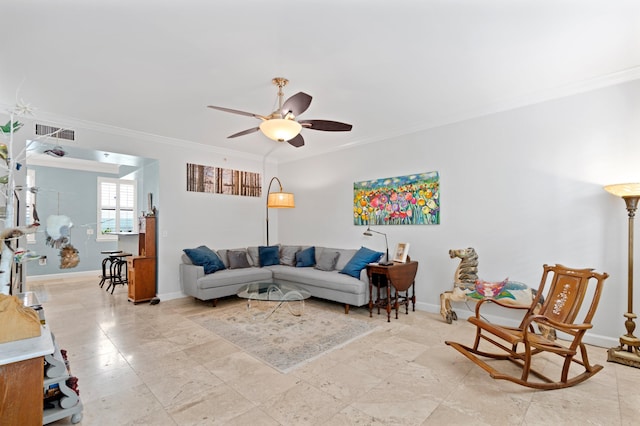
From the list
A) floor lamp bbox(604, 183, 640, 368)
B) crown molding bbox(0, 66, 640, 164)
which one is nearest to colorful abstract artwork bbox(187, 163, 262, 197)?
crown molding bbox(0, 66, 640, 164)

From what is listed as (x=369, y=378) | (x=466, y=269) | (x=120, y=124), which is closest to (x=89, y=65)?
(x=120, y=124)

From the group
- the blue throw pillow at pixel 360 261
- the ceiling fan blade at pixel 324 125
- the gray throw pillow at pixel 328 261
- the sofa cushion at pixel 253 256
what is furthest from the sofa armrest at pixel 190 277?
the ceiling fan blade at pixel 324 125

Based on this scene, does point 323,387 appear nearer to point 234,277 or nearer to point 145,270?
point 234,277

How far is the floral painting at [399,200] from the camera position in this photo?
13.9ft

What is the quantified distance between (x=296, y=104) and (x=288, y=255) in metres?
3.44

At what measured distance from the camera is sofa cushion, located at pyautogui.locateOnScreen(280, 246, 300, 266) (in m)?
5.55

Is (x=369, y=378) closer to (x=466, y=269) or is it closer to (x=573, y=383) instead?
(x=573, y=383)

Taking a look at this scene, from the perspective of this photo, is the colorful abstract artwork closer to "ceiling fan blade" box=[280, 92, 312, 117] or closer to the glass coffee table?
the glass coffee table

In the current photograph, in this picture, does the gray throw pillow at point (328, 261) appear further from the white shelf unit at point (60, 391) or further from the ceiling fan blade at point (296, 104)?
the white shelf unit at point (60, 391)

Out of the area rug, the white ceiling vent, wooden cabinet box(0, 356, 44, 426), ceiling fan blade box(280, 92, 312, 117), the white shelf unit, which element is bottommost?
the area rug

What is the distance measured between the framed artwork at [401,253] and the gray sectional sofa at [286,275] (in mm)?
469

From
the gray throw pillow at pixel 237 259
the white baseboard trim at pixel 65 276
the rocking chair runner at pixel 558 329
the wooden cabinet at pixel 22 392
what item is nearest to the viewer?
the wooden cabinet at pixel 22 392

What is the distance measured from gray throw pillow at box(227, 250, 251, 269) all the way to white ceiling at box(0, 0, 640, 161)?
2376 mm

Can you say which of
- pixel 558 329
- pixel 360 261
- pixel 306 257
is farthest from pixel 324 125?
pixel 306 257
